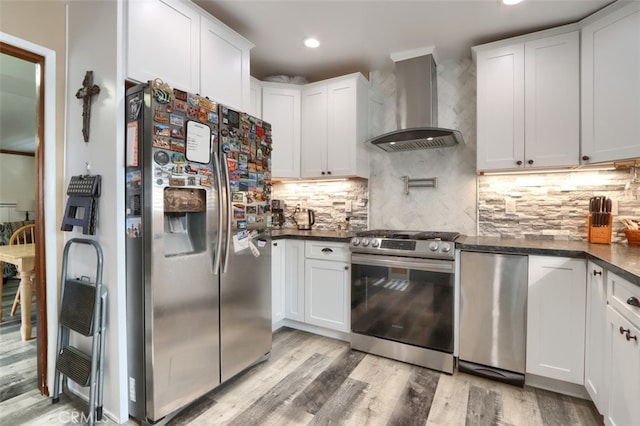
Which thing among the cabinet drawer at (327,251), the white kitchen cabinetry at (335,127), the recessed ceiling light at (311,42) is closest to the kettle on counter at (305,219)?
the white kitchen cabinetry at (335,127)

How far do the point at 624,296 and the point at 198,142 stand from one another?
228 cm

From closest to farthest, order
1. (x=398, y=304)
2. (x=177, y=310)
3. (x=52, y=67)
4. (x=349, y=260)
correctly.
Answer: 1. (x=177, y=310)
2. (x=52, y=67)
3. (x=398, y=304)
4. (x=349, y=260)

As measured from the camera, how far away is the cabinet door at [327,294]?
8.95ft

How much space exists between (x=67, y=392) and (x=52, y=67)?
2079 mm

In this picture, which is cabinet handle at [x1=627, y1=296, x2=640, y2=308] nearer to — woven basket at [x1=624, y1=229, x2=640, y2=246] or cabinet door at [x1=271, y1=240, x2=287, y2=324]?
woven basket at [x1=624, y1=229, x2=640, y2=246]

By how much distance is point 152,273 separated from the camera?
5.18 ft

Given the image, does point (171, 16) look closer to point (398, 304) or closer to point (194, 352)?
point (194, 352)

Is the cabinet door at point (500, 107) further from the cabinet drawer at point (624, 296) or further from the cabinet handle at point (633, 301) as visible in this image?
the cabinet handle at point (633, 301)

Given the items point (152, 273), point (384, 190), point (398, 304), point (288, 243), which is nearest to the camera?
point (152, 273)

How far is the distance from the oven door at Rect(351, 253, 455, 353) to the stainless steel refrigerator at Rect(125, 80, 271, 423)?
926 millimetres

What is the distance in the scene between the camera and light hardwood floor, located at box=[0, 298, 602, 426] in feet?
5.70

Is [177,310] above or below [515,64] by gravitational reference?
below

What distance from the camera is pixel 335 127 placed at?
307cm

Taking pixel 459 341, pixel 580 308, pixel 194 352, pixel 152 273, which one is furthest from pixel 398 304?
pixel 152 273
